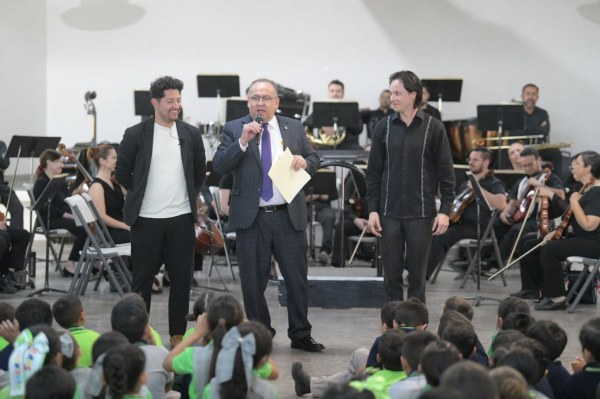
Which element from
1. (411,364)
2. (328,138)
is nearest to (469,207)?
(328,138)

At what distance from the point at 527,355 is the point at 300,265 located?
2.66m

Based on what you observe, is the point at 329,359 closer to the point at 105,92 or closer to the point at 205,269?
the point at 205,269

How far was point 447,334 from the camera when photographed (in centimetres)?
451

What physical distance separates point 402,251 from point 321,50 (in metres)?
9.74

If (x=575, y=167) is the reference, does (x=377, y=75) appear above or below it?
above

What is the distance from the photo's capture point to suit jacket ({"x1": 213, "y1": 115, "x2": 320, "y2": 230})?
20.5 ft

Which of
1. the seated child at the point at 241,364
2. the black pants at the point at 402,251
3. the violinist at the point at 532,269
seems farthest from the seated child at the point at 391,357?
the violinist at the point at 532,269

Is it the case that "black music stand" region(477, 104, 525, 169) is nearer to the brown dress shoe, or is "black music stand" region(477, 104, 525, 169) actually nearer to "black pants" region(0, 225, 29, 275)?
"black pants" region(0, 225, 29, 275)

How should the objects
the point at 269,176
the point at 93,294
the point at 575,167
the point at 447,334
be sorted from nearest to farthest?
the point at 447,334, the point at 269,176, the point at 575,167, the point at 93,294

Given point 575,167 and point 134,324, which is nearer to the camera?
point 134,324

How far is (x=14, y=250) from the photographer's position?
916cm

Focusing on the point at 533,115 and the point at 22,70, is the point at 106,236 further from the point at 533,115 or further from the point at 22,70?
the point at 533,115

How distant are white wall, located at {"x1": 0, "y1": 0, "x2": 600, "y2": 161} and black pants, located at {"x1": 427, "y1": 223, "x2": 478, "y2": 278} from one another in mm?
5653

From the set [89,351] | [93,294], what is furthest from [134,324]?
[93,294]
